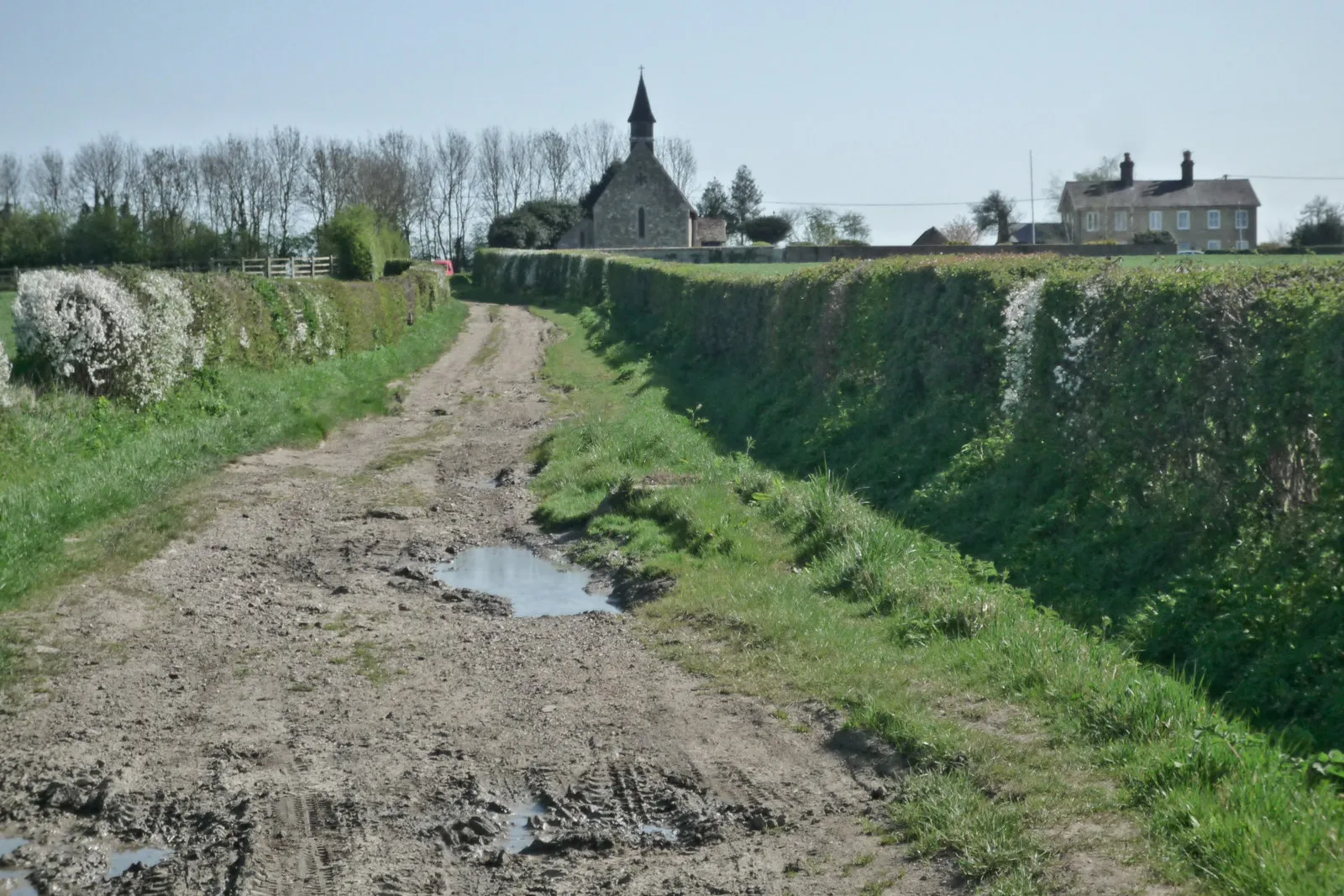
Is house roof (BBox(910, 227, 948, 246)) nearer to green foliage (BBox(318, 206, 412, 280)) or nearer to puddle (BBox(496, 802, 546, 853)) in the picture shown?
green foliage (BBox(318, 206, 412, 280))

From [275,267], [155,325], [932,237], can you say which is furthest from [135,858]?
[932,237]

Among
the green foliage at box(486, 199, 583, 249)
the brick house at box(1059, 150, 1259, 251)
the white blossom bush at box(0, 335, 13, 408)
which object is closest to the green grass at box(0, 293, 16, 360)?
the white blossom bush at box(0, 335, 13, 408)

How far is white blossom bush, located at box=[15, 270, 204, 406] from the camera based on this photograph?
1738 centimetres

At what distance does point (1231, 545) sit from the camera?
331 inches

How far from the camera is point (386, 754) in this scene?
6.46 meters

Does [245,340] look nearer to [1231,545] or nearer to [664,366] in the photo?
[664,366]

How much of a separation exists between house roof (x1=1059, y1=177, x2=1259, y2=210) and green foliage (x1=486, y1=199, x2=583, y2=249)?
3887 centimetres

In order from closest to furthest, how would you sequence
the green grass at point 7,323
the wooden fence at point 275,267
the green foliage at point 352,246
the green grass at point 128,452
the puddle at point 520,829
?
the puddle at point 520,829 < the green grass at point 128,452 < the green grass at point 7,323 < the green foliage at point 352,246 < the wooden fence at point 275,267

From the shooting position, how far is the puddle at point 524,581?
10.1 meters

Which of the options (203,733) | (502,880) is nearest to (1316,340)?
(502,880)

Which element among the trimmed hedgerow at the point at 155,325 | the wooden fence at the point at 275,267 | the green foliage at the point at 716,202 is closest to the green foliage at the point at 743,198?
the green foliage at the point at 716,202

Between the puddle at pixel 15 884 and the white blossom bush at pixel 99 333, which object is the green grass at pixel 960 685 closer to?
the puddle at pixel 15 884

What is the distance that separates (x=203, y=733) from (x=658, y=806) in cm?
265

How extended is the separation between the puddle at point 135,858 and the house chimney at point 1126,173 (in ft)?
319
